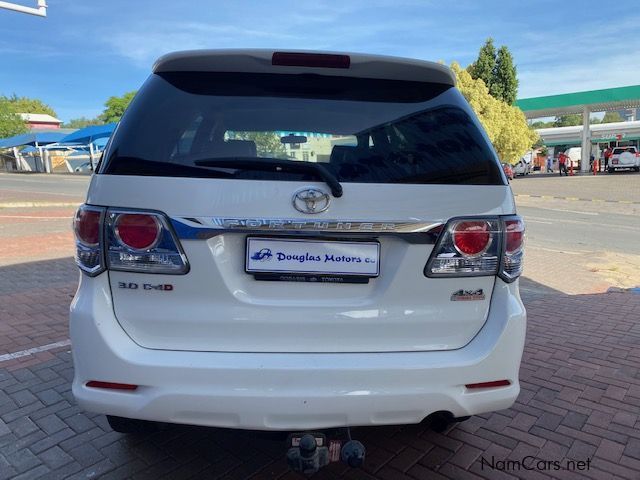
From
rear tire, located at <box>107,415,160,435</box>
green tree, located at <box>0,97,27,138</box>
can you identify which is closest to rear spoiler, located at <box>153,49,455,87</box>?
rear tire, located at <box>107,415,160,435</box>

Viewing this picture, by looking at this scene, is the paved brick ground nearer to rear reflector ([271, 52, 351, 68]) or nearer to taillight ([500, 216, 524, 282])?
taillight ([500, 216, 524, 282])

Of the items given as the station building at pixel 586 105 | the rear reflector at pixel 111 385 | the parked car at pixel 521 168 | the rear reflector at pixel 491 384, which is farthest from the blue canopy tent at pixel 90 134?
the rear reflector at pixel 491 384

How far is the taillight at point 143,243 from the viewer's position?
1.88 meters

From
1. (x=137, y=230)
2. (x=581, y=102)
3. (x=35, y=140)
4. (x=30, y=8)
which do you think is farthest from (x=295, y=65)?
(x=35, y=140)

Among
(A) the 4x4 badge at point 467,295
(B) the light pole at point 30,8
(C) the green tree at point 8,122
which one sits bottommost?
(A) the 4x4 badge at point 467,295

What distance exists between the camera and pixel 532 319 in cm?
507

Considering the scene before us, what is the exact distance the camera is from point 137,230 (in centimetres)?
189

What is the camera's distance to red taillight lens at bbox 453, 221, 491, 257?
6.43ft

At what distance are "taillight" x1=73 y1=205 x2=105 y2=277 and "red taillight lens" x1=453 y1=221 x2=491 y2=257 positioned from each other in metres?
1.34

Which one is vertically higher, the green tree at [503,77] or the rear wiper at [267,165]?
the green tree at [503,77]

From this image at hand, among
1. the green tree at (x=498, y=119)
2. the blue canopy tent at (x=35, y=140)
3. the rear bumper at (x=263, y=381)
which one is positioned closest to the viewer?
the rear bumper at (x=263, y=381)

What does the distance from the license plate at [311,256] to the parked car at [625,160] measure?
37.2 metres

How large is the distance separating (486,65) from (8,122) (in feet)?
185

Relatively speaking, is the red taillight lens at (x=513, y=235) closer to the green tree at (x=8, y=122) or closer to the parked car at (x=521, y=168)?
the parked car at (x=521, y=168)
